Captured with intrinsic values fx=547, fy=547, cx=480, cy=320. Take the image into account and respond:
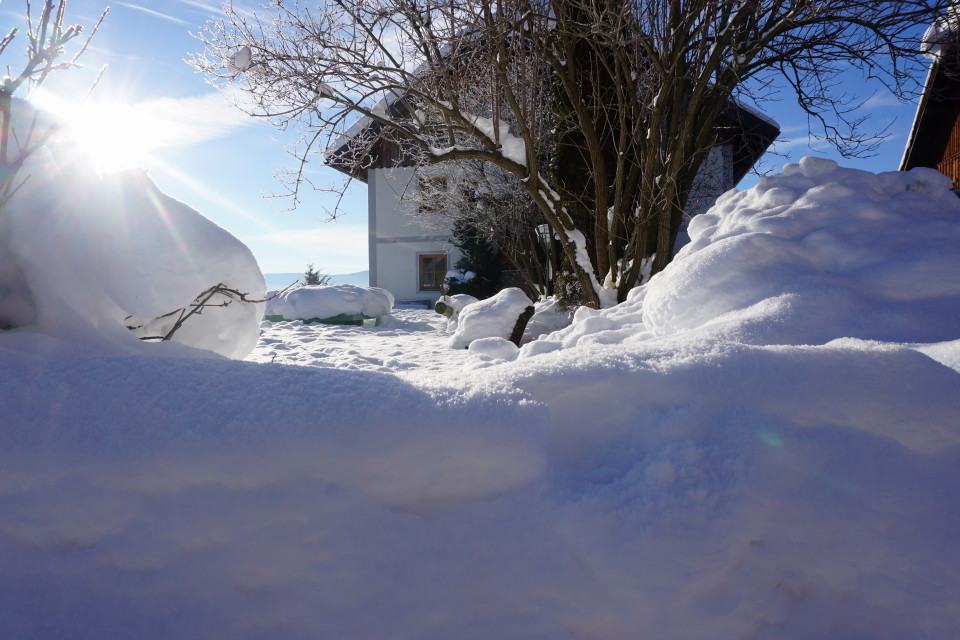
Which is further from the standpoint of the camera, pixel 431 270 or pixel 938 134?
pixel 431 270

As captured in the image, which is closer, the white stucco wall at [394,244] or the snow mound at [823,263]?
the snow mound at [823,263]

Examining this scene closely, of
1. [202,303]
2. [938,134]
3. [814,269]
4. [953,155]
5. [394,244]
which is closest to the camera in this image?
[202,303]

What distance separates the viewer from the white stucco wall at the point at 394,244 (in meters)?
16.2

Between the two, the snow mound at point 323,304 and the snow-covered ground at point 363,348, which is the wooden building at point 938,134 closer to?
the snow-covered ground at point 363,348

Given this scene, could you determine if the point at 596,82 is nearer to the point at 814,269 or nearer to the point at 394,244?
the point at 814,269

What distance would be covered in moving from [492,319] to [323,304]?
435 centimetres

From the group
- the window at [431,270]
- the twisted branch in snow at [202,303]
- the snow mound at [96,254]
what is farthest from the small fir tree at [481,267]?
the snow mound at [96,254]

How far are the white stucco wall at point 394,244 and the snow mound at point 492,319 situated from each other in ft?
32.2

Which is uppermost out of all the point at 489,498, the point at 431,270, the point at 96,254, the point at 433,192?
the point at 433,192

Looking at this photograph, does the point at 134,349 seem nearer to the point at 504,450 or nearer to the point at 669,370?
the point at 504,450

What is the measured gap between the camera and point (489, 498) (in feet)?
3.72

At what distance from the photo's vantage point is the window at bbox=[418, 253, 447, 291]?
16375 mm

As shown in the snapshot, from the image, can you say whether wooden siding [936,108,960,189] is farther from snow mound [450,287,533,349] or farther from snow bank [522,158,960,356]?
snow bank [522,158,960,356]

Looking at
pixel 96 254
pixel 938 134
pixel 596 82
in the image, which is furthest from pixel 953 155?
pixel 96 254
